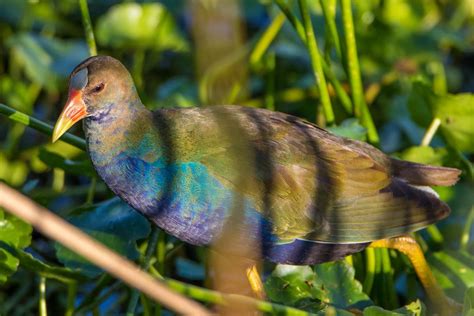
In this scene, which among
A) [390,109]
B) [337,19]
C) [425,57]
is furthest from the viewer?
[425,57]

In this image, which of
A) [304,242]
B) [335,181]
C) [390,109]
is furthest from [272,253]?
[390,109]

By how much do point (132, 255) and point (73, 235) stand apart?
1.10 metres

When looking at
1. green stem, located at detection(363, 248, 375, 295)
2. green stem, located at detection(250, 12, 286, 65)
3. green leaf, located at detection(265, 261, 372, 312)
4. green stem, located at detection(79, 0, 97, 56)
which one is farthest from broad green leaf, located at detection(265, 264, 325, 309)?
green stem, located at detection(250, 12, 286, 65)

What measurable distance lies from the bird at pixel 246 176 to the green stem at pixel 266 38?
0.79 meters

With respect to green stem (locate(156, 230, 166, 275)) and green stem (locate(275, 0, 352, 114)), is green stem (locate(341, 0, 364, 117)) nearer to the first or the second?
green stem (locate(275, 0, 352, 114))

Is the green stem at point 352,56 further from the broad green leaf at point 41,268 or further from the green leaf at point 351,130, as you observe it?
the broad green leaf at point 41,268

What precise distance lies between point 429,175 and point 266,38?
922 millimetres

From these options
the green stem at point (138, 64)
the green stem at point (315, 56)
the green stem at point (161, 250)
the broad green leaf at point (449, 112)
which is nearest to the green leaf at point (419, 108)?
the broad green leaf at point (449, 112)

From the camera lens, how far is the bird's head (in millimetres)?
1877

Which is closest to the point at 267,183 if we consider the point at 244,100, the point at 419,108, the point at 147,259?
the point at 147,259

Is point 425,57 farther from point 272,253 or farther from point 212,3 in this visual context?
point 272,253

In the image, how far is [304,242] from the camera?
2018 millimetres

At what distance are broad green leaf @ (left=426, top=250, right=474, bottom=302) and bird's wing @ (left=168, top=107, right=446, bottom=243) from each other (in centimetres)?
23

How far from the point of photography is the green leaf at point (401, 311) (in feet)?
5.54
